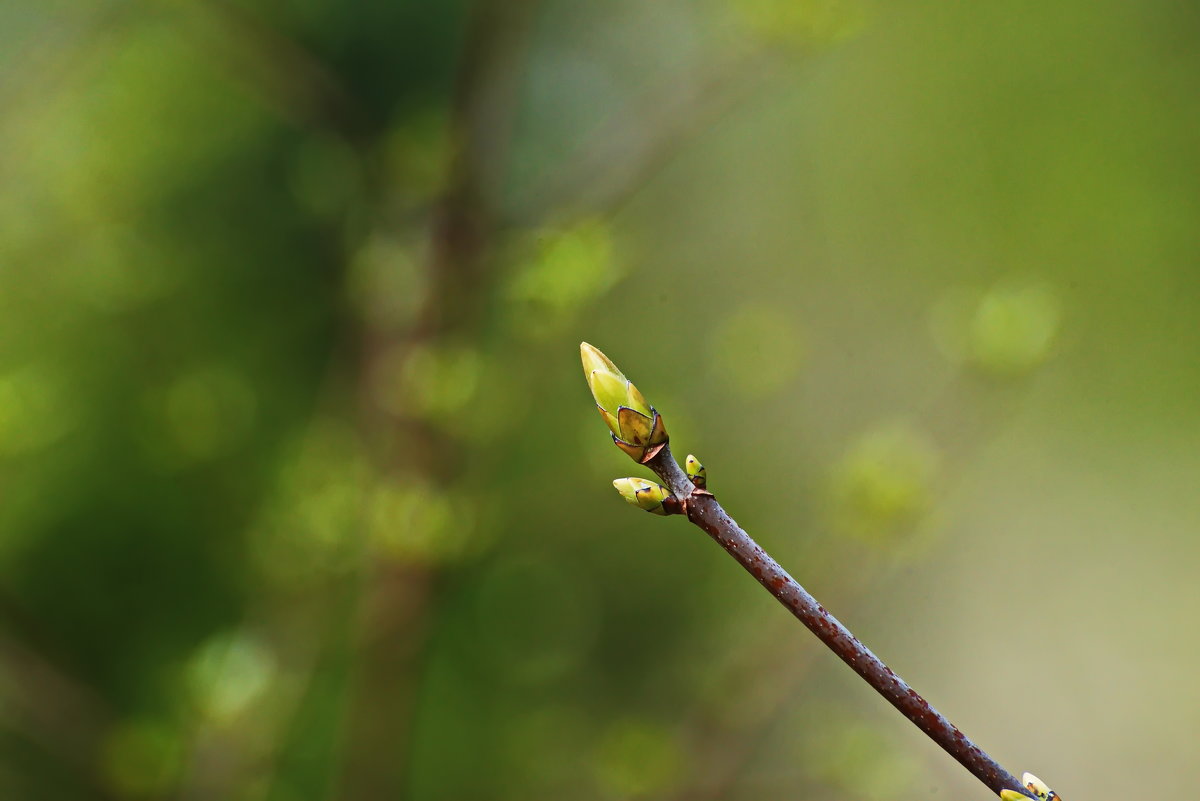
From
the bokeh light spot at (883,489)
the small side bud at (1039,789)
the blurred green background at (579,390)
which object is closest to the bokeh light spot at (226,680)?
the blurred green background at (579,390)

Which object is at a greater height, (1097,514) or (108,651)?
(1097,514)

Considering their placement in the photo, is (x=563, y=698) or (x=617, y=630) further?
(x=617, y=630)

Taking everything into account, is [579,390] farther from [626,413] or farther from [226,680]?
[626,413]

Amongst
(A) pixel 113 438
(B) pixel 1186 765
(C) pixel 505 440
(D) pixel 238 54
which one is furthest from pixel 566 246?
(B) pixel 1186 765

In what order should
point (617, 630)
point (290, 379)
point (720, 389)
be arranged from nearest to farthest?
point (290, 379) < point (617, 630) < point (720, 389)

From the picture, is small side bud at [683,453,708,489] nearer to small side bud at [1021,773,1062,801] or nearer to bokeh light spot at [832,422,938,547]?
small side bud at [1021,773,1062,801]

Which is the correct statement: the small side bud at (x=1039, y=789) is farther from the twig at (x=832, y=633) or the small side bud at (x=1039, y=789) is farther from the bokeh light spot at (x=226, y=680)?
the bokeh light spot at (x=226, y=680)

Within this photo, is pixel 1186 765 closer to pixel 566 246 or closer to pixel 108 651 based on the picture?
pixel 566 246
